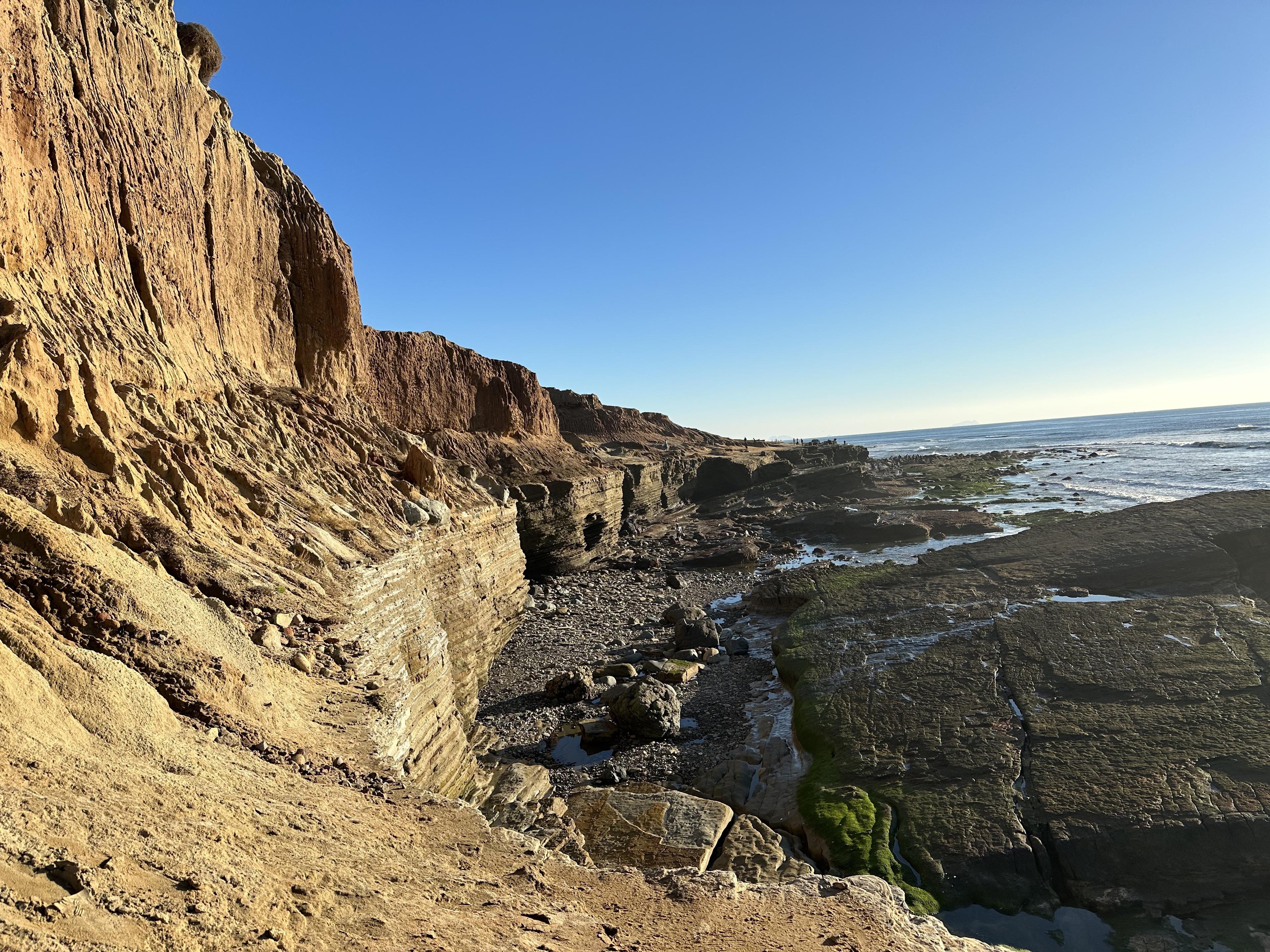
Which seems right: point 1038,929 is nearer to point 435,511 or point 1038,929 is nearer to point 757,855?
point 757,855

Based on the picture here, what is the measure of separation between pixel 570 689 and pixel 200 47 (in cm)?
2105

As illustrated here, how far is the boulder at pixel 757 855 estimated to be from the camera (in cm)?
1080

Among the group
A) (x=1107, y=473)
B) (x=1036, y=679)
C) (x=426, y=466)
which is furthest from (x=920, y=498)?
(x=426, y=466)

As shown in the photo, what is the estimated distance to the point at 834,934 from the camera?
6.92 m

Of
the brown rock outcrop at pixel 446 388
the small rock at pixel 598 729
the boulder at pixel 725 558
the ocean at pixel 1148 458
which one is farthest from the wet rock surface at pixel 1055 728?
the ocean at pixel 1148 458

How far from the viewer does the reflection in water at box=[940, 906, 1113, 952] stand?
373 inches

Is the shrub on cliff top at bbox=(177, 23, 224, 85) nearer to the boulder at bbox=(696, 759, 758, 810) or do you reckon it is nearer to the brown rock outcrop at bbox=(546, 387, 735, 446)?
the boulder at bbox=(696, 759, 758, 810)

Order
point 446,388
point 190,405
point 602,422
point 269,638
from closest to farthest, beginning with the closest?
1. point 269,638
2. point 190,405
3. point 446,388
4. point 602,422

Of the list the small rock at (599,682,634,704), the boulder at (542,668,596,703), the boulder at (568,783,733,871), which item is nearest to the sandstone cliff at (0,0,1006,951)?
the boulder at (542,668,596,703)

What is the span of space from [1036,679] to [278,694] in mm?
16517

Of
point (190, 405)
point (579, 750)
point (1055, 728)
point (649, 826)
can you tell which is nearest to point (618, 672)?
point (579, 750)

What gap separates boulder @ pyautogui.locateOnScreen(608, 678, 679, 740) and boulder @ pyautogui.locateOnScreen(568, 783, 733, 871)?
3679mm

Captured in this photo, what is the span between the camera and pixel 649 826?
37.7ft

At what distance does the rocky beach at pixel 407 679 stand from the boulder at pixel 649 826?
0.24ft
